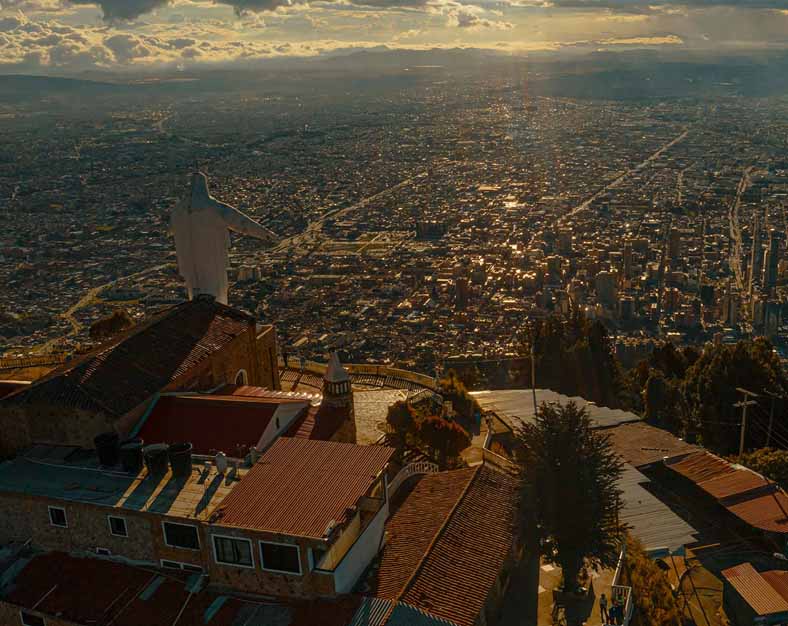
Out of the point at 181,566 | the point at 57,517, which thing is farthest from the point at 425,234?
the point at 181,566

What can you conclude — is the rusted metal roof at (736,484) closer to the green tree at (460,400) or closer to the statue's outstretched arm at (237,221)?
the green tree at (460,400)

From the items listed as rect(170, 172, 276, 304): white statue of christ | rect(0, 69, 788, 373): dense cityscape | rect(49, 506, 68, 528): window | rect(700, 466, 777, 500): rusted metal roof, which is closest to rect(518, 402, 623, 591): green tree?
rect(700, 466, 777, 500): rusted metal roof

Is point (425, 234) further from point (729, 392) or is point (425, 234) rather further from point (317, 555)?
point (317, 555)

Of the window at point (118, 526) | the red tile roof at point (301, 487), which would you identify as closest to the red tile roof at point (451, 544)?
the red tile roof at point (301, 487)

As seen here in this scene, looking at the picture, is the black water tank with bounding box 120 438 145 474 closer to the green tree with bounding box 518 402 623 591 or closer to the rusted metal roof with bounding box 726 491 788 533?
the green tree with bounding box 518 402 623 591

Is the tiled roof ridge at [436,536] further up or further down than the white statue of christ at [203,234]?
further down

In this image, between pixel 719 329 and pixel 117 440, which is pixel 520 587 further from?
pixel 719 329
